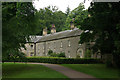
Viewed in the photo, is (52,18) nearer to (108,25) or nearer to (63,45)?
(63,45)

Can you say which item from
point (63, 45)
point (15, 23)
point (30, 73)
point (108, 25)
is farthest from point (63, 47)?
point (15, 23)

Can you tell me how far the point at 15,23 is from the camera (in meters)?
13.9

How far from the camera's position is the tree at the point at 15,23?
503 inches

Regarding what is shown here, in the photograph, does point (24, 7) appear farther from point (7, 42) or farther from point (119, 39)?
point (119, 39)

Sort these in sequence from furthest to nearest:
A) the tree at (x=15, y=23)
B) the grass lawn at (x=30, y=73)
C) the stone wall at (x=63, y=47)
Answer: the stone wall at (x=63, y=47), the grass lawn at (x=30, y=73), the tree at (x=15, y=23)

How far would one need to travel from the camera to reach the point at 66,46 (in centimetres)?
4281

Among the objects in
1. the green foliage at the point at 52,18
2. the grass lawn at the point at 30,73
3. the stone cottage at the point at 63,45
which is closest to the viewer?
the grass lawn at the point at 30,73

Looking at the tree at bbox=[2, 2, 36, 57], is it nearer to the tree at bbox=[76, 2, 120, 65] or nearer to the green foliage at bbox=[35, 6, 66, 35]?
the tree at bbox=[76, 2, 120, 65]

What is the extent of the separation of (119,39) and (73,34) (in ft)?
78.9

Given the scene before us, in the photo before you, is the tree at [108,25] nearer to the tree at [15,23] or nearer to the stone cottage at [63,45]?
the tree at [15,23]

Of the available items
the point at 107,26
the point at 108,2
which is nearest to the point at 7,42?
the point at 107,26

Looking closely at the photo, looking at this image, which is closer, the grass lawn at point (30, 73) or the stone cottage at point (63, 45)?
the grass lawn at point (30, 73)

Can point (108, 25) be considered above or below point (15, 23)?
above

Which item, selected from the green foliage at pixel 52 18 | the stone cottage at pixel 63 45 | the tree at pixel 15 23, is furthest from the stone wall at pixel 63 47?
the tree at pixel 15 23
